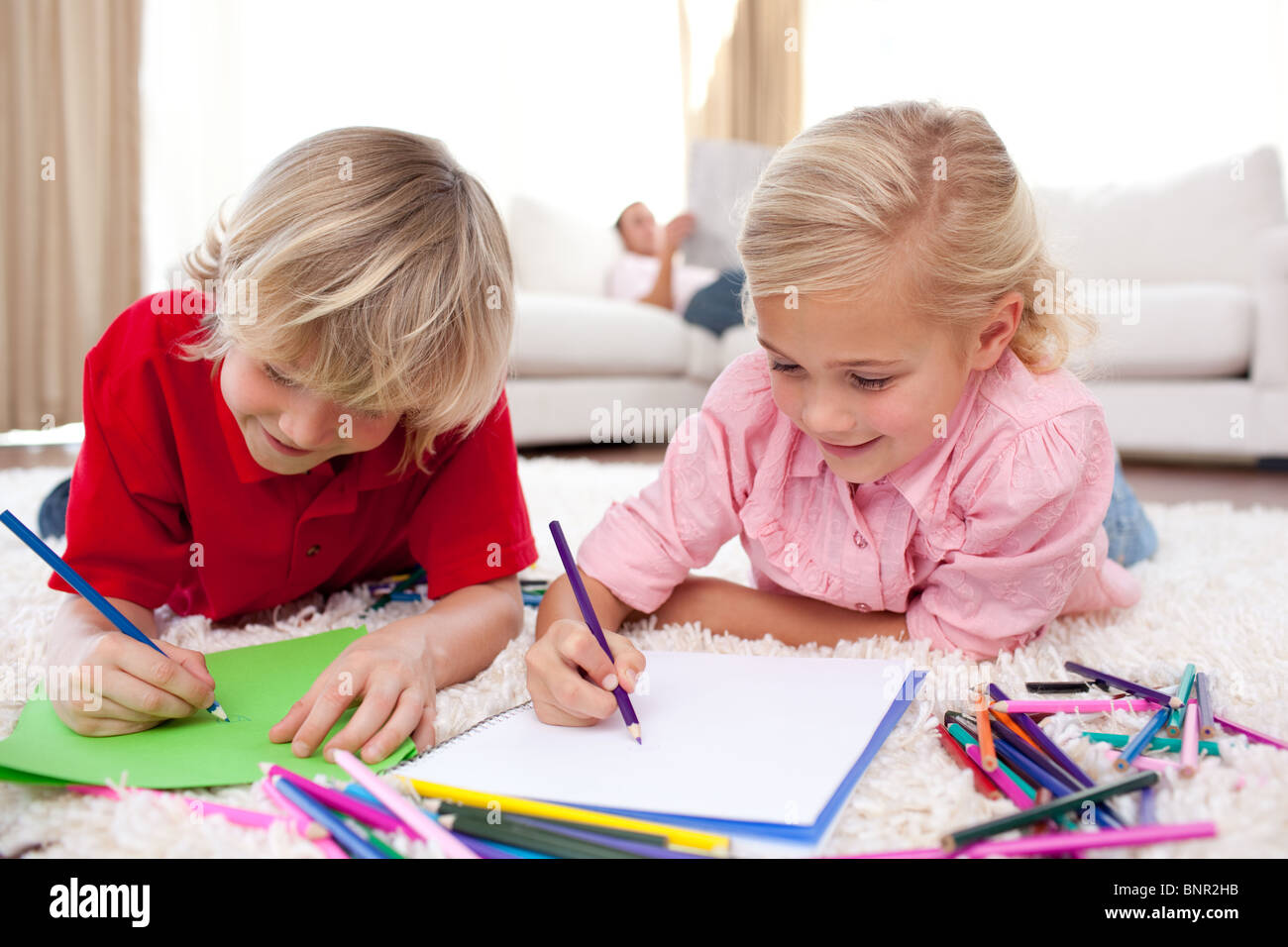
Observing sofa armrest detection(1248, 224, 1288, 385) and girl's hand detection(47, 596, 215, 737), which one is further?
sofa armrest detection(1248, 224, 1288, 385)

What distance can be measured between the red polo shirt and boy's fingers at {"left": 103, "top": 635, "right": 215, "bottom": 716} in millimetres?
215

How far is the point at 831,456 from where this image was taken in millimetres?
827

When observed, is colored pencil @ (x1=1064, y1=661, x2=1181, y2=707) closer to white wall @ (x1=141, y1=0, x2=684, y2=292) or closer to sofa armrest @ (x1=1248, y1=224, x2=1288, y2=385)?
sofa armrest @ (x1=1248, y1=224, x2=1288, y2=385)

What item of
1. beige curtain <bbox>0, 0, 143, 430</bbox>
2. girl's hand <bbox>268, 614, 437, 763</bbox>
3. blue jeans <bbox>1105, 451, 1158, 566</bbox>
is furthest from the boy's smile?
beige curtain <bbox>0, 0, 143, 430</bbox>

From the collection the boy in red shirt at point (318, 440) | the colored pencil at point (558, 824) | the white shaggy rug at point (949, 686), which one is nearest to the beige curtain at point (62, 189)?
the white shaggy rug at point (949, 686)

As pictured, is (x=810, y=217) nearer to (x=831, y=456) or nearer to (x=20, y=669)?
(x=831, y=456)

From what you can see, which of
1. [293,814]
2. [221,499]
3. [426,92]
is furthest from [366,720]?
[426,92]

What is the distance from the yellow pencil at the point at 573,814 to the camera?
1.65 feet

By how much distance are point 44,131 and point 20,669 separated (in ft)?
10.0

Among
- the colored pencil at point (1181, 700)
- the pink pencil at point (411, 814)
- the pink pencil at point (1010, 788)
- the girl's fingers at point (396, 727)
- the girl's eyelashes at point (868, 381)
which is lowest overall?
the colored pencil at point (1181, 700)

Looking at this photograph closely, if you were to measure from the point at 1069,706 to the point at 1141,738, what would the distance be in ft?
0.27

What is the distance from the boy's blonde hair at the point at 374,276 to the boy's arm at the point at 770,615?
32cm

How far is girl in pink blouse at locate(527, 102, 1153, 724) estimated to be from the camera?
0.75m

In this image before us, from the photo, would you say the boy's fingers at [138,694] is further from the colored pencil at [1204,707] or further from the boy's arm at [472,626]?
the colored pencil at [1204,707]
